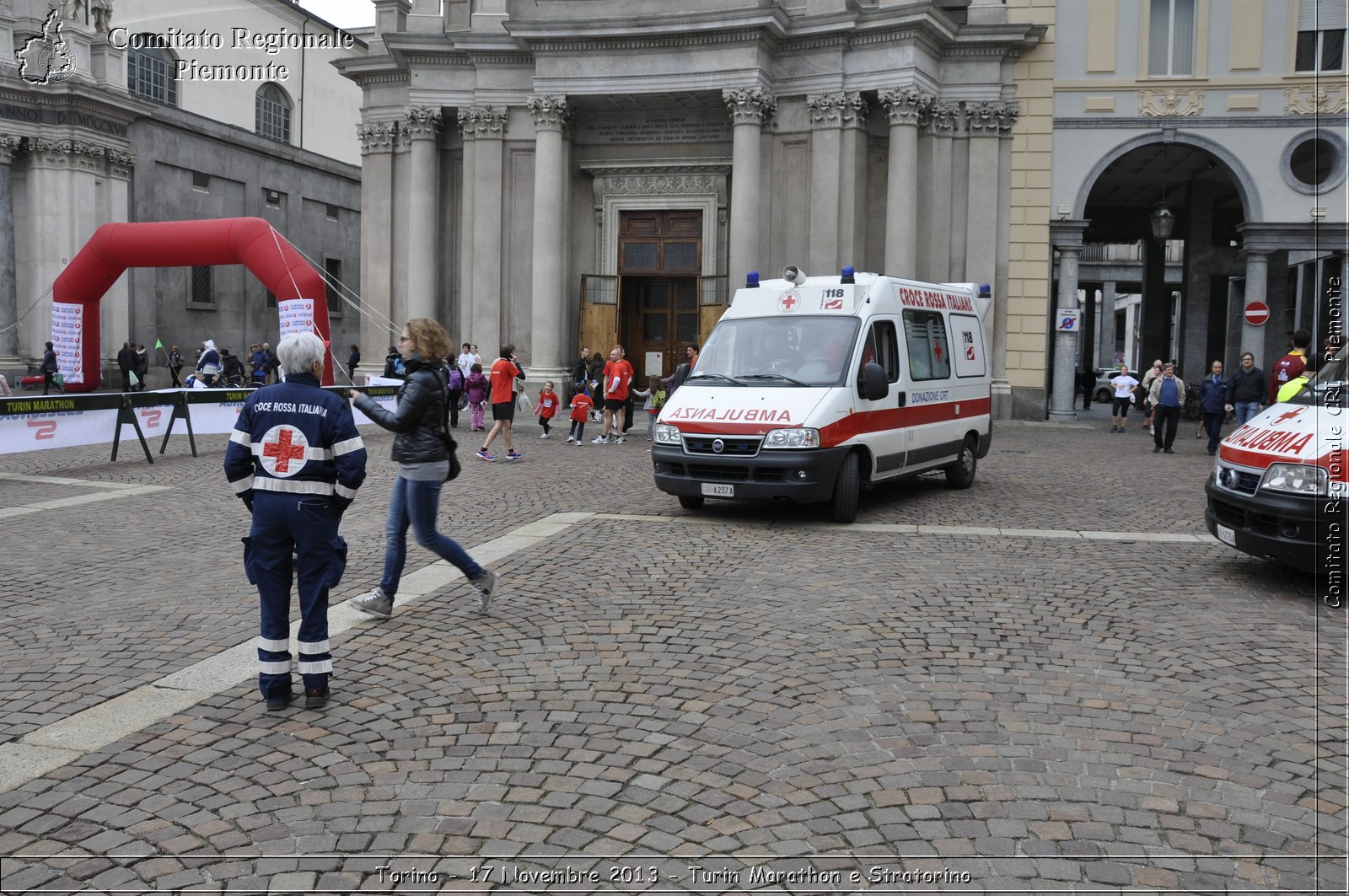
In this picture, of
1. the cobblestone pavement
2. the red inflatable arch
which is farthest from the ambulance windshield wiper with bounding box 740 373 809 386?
the red inflatable arch

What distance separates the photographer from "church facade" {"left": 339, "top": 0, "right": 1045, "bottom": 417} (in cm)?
2620

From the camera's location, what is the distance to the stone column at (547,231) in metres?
27.4

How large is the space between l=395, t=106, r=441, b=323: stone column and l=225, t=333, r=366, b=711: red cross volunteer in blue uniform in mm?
24542

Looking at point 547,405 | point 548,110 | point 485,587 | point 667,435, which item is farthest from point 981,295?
point 548,110

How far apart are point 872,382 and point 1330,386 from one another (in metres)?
4.16

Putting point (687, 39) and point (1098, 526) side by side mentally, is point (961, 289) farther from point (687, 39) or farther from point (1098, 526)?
point (687, 39)

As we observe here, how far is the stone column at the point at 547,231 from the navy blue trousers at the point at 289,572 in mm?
22453

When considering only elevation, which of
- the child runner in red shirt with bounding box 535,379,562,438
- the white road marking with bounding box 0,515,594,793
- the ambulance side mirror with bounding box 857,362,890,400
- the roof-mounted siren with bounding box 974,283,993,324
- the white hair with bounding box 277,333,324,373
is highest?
the roof-mounted siren with bounding box 974,283,993,324

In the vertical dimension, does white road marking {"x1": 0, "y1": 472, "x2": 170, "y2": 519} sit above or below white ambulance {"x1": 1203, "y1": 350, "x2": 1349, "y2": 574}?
below

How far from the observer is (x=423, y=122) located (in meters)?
29.1

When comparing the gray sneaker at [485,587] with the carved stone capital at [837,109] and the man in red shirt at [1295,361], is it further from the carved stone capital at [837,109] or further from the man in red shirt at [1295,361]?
the carved stone capital at [837,109]

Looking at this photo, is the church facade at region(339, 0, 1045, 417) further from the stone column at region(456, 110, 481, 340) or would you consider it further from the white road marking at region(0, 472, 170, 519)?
the white road marking at region(0, 472, 170, 519)

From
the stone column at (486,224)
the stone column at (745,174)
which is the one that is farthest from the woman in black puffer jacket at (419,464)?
the stone column at (486,224)

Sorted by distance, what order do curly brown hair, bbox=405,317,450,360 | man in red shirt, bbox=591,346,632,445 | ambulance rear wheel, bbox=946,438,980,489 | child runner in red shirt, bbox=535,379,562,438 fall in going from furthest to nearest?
1. child runner in red shirt, bbox=535,379,562,438
2. man in red shirt, bbox=591,346,632,445
3. ambulance rear wheel, bbox=946,438,980,489
4. curly brown hair, bbox=405,317,450,360
